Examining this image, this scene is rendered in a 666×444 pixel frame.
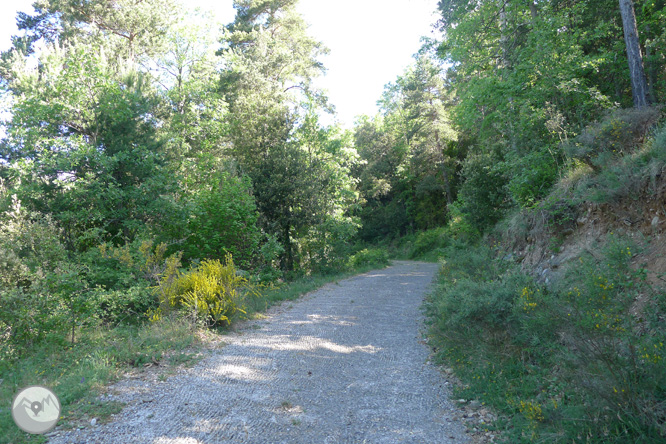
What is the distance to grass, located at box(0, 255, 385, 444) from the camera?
387 centimetres

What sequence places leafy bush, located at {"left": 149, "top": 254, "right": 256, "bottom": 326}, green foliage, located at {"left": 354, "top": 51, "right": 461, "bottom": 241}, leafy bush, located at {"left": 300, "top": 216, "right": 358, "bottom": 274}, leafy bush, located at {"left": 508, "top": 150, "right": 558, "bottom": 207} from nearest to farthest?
leafy bush, located at {"left": 149, "top": 254, "right": 256, "bottom": 326}
leafy bush, located at {"left": 508, "top": 150, "right": 558, "bottom": 207}
leafy bush, located at {"left": 300, "top": 216, "right": 358, "bottom": 274}
green foliage, located at {"left": 354, "top": 51, "right": 461, "bottom": 241}

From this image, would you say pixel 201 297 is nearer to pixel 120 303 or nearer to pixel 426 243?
pixel 120 303

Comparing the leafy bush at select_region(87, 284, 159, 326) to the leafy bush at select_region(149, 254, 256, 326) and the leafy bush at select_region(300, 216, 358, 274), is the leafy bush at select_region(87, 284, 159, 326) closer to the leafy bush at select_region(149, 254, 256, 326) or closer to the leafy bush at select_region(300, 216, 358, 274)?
the leafy bush at select_region(149, 254, 256, 326)

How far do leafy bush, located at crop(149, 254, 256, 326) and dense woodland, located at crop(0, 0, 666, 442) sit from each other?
4 cm

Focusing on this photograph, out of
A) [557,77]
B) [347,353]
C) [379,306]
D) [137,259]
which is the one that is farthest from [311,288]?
[557,77]

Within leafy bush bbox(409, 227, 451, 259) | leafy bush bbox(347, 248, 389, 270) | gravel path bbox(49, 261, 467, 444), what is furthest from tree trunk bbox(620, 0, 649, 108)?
leafy bush bbox(409, 227, 451, 259)

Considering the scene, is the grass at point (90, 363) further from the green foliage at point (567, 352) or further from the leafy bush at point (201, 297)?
the green foliage at point (567, 352)

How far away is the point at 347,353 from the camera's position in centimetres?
633

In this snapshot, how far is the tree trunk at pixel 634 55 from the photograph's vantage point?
870 cm

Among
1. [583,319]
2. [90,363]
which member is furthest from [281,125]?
[583,319]

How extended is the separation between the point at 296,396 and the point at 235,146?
15547 millimetres

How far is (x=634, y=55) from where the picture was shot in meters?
8.88

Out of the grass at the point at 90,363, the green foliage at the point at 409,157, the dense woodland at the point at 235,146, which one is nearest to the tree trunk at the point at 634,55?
the dense woodland at the point at 235,146

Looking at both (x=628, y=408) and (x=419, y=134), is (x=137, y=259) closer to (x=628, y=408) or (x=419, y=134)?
(x=628, y=408)
